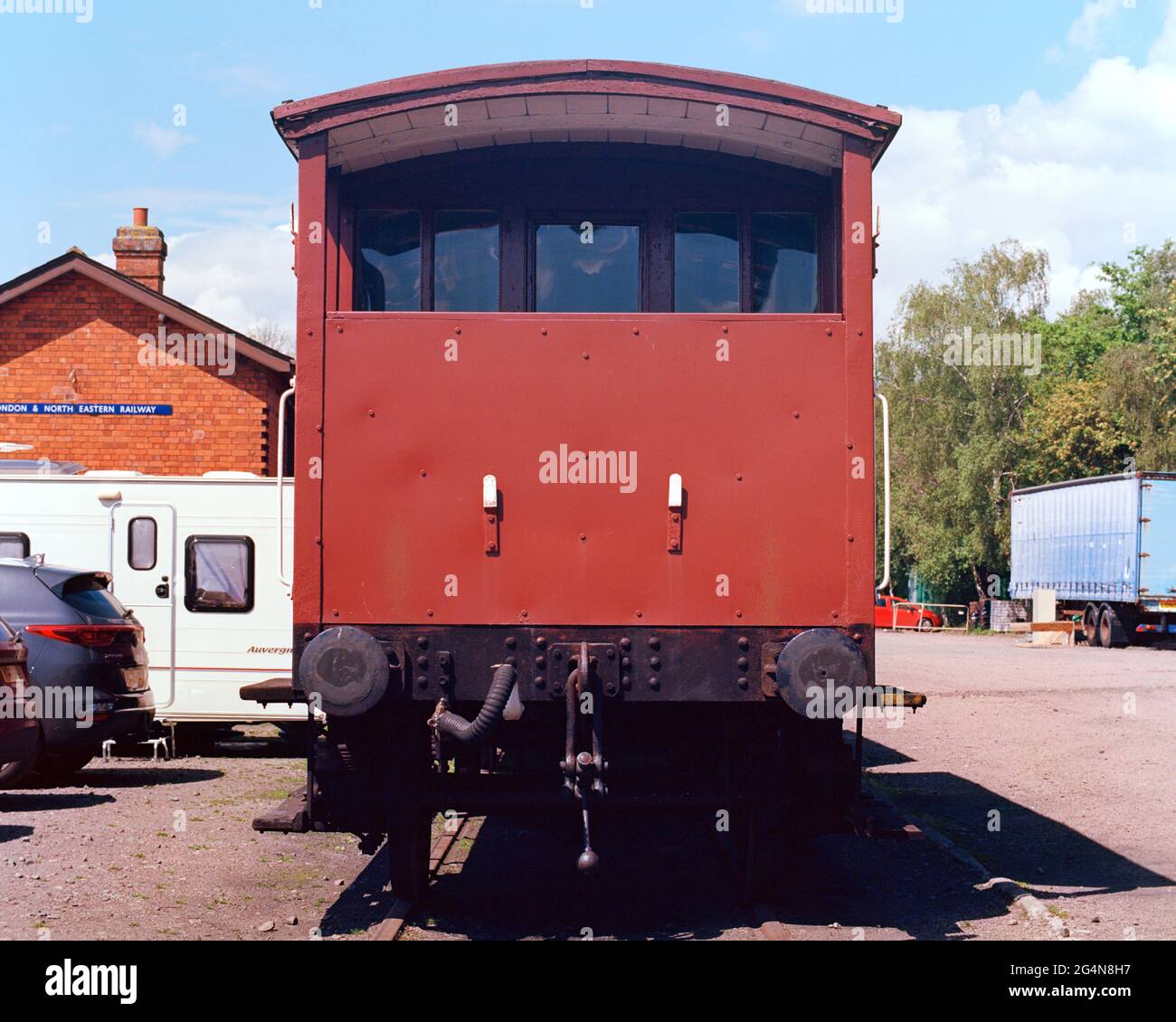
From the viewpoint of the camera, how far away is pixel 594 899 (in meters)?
7.89

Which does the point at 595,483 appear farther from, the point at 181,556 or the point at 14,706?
the point at 181,556

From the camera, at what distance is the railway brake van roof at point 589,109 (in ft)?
21.9

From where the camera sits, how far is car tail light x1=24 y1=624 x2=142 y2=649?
464 inches

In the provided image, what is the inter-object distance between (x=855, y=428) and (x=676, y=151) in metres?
1.73

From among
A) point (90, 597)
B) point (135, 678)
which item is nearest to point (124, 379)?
point (90, 597)

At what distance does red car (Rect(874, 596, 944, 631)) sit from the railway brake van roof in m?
41.1

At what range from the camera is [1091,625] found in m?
37.6

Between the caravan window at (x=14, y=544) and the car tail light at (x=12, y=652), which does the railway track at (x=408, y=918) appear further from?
the caravan window at (x=14, y=544)

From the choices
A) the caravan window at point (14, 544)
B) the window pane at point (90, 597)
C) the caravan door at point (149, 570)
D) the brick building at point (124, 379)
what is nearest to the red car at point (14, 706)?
the window pane at point (90, 597)

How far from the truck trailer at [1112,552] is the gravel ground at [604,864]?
1989 centimetres
